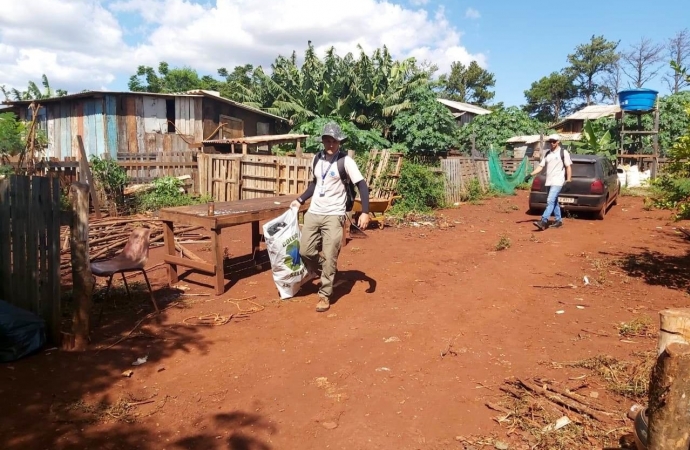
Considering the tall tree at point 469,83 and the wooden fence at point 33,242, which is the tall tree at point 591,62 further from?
the wooden fence at point 33,242

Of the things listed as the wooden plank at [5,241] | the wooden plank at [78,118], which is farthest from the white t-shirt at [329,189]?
the wooden plank at [78,118]

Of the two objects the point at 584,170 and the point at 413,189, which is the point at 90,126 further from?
the point at 584,170

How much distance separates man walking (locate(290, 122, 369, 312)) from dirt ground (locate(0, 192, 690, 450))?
22.6 inches

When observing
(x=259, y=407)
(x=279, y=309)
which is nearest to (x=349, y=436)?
(x=259, y=407)

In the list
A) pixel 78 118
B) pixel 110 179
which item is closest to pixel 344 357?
pixel 110 179

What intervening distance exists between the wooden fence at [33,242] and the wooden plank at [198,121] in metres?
13.3

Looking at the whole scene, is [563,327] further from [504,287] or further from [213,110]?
[213,110]

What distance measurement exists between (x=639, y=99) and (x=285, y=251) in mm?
17911

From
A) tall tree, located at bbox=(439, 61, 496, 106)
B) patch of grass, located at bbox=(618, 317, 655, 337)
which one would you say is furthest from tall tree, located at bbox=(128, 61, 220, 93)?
patch of grass, located at bbox=(618, 317, 655, 337)

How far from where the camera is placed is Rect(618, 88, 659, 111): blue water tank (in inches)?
720

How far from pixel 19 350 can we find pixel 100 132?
13.8 m

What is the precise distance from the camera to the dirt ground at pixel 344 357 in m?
3.25

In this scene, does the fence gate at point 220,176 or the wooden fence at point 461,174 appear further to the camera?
the wooden fence at point 461,174

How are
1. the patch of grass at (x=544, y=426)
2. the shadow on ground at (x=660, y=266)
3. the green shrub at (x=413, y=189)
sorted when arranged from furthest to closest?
the green shrub at (x=413, y=189)
the shadow on ground at (x=660, y=266)
the patch of grass at (x=544, y=426)
